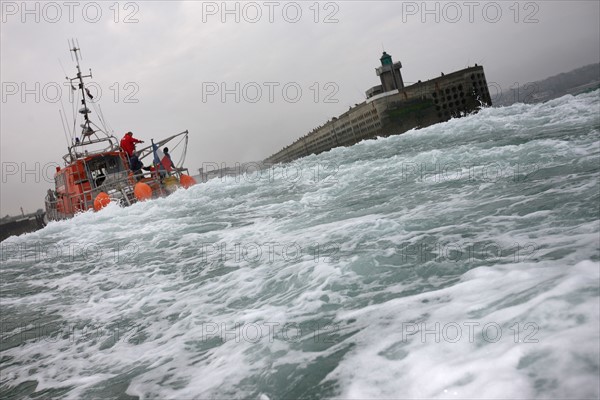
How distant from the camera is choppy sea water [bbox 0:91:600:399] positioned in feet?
8.18

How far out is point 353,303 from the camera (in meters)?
3.66

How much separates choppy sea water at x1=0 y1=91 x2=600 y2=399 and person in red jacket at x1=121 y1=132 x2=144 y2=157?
12142 mm

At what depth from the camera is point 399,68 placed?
34.4 m

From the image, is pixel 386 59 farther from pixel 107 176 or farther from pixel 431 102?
pixel 107 176

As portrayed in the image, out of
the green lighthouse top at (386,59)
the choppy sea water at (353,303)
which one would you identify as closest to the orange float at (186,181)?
the choppy sea water at (353,303)

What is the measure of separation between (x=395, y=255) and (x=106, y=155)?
19840mm

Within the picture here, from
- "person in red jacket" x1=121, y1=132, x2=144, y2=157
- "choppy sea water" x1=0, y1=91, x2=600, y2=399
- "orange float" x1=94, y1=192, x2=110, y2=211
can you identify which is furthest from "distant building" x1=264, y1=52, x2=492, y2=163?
"choppy sea water" x1=0, y1=91, x2=600, y2=399

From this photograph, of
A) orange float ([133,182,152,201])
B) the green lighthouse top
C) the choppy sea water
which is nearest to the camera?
the choppy sea water

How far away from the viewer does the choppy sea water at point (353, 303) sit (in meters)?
2.49

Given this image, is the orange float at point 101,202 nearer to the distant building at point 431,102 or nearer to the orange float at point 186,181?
the orange float at point 186,181

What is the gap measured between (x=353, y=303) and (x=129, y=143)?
18.7 m

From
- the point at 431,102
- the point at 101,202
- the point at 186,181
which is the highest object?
the point at 431,102

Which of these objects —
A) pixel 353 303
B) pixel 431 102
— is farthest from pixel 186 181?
pixel 431 102

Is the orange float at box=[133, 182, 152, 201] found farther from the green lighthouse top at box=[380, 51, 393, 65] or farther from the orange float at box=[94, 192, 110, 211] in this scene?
the green lighthouse top at box=[380, 51, 393, 65]
